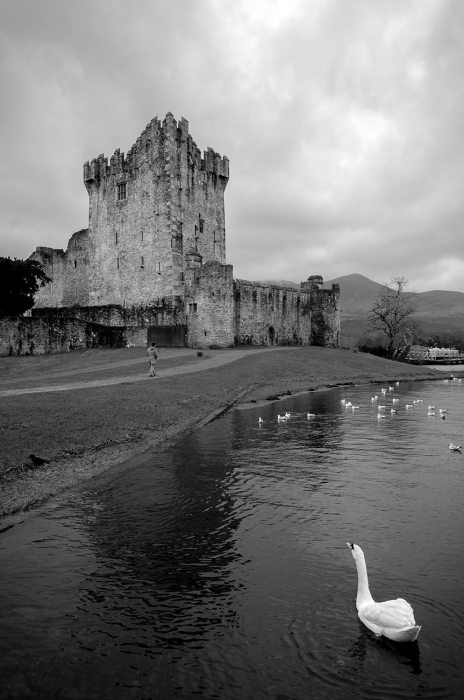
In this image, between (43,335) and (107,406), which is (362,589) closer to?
(107,406)

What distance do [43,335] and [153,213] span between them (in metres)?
19.1

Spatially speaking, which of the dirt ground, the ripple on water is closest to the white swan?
the ripple on water

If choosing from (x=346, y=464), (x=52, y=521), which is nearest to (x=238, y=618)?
(x=52, y=521)

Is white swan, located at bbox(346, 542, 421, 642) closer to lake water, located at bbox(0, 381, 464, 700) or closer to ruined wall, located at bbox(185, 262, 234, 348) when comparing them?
lake water, located at bbox(0, 381, 464, 700)

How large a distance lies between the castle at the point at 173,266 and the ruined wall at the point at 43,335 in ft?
15.7

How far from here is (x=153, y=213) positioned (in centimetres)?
6122

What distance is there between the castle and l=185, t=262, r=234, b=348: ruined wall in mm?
101

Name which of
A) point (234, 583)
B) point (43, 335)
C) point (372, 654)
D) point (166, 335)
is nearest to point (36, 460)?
point (234, 583)

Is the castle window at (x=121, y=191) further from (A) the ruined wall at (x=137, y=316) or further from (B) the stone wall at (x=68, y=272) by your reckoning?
(A) the ruined wall at (x=137, y=316)

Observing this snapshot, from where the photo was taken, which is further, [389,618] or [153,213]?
[153,213]

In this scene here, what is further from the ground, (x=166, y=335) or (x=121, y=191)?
(x=121, y=191)

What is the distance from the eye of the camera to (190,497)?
12.4 metres

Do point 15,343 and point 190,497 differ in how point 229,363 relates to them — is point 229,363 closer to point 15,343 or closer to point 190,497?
point 15,343

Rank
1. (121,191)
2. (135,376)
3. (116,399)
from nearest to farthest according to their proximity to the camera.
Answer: (116,399), (135,376), (121,191)
